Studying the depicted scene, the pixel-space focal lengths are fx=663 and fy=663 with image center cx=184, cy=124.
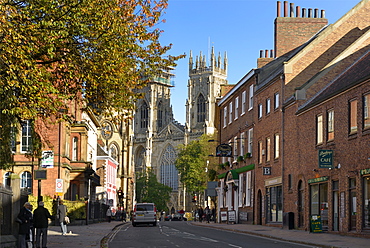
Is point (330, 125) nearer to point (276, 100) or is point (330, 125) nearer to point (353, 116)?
point (353, 116)

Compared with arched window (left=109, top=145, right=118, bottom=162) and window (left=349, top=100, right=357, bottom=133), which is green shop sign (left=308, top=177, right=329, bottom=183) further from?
arched window (left=109, top=145, right=118, bottom=162)

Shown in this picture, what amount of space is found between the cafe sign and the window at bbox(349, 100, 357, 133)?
1.82 metres

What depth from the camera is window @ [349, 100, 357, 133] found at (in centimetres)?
2816

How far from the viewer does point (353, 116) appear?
2839cm

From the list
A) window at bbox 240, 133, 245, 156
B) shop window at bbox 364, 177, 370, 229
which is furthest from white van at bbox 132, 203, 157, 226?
shop window at bbox 364, 177, 370, 229

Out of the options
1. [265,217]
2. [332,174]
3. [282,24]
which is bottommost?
[265,217]

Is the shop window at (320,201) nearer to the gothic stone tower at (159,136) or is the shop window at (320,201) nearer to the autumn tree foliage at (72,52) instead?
the autumn tree foliage at (72,52)

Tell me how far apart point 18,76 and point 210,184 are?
41995 millimetres

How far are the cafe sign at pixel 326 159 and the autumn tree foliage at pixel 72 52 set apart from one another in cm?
1097

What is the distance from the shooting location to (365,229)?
87.4 feet

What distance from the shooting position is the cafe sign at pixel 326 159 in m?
29.9

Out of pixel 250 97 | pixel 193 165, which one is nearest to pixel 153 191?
pixel 193 165

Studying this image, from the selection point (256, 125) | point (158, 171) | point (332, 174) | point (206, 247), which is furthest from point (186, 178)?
point (206, 247)

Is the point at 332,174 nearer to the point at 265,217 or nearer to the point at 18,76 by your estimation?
the point at 265,217
